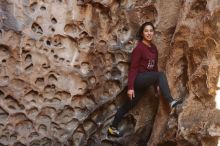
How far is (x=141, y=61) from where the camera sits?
3.80 meters

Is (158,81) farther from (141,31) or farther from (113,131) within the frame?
(113,131)

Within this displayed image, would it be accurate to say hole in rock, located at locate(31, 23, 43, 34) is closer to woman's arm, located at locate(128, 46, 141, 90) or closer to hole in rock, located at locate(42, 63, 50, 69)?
hole in rock, located at locate(42, 63, 50, 69)

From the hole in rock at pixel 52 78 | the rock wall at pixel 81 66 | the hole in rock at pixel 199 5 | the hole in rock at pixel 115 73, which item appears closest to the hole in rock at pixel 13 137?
the rock wall at pixel 81 66

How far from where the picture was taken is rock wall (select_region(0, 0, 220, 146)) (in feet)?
12.4

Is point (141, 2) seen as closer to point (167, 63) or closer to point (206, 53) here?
point (167, 63)

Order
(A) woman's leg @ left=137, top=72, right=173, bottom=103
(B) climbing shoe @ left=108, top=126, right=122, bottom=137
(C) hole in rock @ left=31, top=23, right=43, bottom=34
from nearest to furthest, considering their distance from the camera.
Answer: (A) woman's leg @ left=137, top=72, right=173, bottom=103 < (C) hole in rock @ left=31, top=23, right=43, bottom=34 < (B) climbing shoe @ left=108, top=126, right=122, bottom=137

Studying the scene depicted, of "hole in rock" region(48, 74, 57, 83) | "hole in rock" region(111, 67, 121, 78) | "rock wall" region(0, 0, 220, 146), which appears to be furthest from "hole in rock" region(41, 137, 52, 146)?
"hole in rock" region(111, 67, 121, 78)

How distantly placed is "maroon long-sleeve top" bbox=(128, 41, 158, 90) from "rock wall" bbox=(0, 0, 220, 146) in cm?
16

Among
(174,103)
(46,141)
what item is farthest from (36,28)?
(174,103)

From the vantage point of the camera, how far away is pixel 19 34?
12.5ft

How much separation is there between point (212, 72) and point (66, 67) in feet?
4.45

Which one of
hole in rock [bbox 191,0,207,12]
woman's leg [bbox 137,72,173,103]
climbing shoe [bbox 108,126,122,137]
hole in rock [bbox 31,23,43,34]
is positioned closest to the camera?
hole in rock [bbox 191,0,207,12]

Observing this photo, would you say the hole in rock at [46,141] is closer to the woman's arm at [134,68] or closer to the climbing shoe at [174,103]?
the woman's arm at [134,68]

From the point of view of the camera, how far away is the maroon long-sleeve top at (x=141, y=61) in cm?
377
